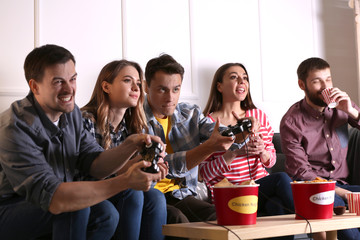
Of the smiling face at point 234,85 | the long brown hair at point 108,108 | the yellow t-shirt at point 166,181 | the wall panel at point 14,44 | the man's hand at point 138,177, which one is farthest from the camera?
the smiling face at point 234,85

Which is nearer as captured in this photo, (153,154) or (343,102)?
(153,154)

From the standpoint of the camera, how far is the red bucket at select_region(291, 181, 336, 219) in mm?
1747

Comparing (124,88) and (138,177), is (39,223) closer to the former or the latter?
(138,177)


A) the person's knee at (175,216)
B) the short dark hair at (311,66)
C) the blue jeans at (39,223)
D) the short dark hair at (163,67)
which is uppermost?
the short dark hair at (311,66)

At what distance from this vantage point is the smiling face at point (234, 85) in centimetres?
290

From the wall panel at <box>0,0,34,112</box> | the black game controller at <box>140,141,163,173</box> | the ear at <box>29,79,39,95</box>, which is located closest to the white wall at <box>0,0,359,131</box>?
the wall panel at <box>0,0,34,112</box>

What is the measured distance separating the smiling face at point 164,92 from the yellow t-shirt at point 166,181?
4 cm

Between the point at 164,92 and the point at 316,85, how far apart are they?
3.52 ft

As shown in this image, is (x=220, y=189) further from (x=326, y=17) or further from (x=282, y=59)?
(x=326, y=17)

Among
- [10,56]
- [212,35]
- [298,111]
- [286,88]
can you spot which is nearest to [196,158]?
[298,111]

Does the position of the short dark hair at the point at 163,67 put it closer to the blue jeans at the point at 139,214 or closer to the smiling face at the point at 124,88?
the smiling face at the point at 124,88

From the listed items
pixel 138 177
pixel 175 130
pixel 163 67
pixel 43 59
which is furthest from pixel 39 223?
pixel 163 67

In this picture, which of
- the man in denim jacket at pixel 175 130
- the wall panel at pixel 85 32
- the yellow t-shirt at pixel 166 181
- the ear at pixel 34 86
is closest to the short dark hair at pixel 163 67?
the man in denim jacket at pixel 175 130

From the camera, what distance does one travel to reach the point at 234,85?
115 inches
